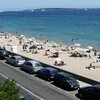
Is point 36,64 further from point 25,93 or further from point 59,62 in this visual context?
point 25,93

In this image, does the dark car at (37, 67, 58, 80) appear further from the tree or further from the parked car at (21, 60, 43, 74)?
the tree

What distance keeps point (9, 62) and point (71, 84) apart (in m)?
15.5

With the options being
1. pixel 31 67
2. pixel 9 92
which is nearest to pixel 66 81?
pixel 31 67

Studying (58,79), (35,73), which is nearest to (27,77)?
(35,73)

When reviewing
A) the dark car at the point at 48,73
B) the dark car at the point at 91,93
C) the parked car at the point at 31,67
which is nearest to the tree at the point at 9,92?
the dark car at the point at 91,93

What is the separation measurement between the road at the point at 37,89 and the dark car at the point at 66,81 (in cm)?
47

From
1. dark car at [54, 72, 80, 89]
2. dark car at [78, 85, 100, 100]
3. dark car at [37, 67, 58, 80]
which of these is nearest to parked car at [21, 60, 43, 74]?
dark car at [37, 67, 58, 80]

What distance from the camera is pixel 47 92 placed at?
27.8 metres

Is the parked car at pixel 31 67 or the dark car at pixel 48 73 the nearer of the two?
the dark car at pixel 48 73

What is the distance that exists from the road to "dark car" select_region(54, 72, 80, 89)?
47 cm

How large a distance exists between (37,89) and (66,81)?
7.95 ft

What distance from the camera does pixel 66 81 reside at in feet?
94.3

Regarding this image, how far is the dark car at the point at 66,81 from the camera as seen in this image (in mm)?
28453

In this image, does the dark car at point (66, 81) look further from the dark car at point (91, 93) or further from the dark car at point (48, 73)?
the dark car at point (91, 93)
